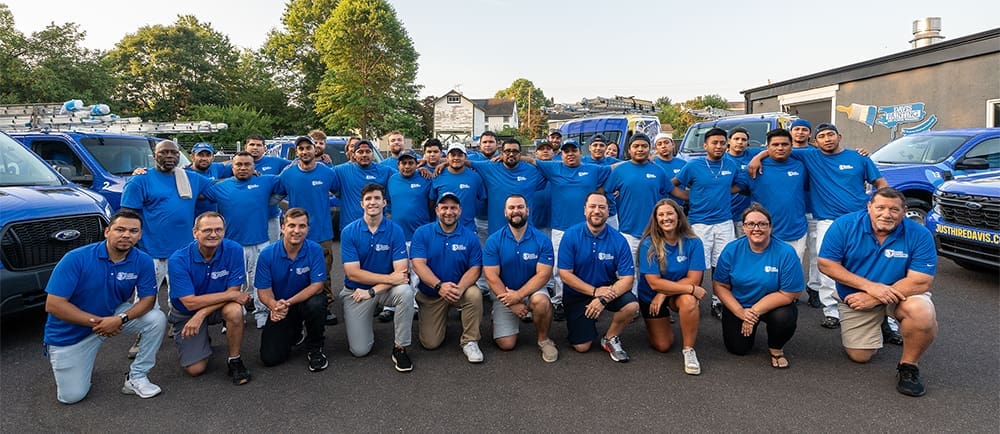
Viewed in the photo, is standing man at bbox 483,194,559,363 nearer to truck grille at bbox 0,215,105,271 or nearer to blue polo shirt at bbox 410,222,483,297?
blue polo shirt at bbox 410,222,483,297

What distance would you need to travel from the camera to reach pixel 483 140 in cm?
689

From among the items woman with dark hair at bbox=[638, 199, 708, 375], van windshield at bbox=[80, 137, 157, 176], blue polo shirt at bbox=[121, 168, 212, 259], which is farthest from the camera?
van windshield at bbox=[80, 137, 157, 176]

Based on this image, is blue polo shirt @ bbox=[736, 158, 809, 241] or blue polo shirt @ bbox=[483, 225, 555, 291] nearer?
blue polo shirt @ bbox=[483, 225, 555, 291]

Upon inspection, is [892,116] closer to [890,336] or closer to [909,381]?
[890,336]

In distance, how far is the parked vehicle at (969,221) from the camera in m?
5.54

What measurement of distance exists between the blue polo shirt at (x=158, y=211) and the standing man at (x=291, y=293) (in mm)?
1100

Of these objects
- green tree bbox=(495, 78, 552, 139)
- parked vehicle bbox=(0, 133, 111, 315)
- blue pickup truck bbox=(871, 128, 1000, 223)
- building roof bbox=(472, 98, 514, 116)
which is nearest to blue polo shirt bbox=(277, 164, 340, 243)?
parked vehicle bbox=(0, 133, 111, 315)

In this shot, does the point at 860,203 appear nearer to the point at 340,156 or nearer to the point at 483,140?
the point at 483,140

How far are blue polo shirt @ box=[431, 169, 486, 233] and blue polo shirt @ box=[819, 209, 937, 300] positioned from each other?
3118 millimetres

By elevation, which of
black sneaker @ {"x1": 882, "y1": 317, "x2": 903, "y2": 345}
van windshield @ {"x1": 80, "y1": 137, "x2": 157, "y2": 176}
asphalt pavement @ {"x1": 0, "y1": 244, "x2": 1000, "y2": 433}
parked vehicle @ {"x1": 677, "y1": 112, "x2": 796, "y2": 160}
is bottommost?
asphalt pavement @ {"x1": 0, "y1": 244, "x2": 1000, "y2": 433}

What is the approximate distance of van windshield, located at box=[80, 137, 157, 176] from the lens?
7691 millimetres

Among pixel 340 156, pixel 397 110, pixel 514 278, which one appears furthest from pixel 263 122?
pixel 514 278

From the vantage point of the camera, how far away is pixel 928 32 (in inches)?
714

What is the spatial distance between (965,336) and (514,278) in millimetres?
3754
